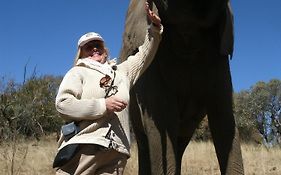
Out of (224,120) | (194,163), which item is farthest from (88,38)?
(194,163)

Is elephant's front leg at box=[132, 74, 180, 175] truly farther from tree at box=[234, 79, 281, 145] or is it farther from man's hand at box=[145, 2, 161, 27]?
tree at box=[234, 79, 281, 145]

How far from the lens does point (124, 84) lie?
3018 mm

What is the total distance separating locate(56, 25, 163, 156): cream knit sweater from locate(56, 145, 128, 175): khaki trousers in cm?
5

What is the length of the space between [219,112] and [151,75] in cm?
54

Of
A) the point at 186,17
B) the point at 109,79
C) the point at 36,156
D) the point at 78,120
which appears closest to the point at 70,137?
the point at 78,120

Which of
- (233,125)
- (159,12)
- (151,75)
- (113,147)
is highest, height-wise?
(159,12)

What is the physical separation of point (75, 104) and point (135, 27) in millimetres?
1121

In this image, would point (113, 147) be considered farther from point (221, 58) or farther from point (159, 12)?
point (221, 58)

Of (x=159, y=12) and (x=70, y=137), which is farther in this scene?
(x=159, y=12)

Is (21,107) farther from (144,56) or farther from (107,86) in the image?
(107,86)

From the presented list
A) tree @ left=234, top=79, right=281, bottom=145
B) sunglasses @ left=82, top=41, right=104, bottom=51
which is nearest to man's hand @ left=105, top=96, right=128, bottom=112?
sunglasses @ left=82, top=41, right=104, bottom=51

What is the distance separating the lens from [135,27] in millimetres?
3760

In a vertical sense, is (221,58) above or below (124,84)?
above

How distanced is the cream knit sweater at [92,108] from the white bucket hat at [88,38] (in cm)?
11
